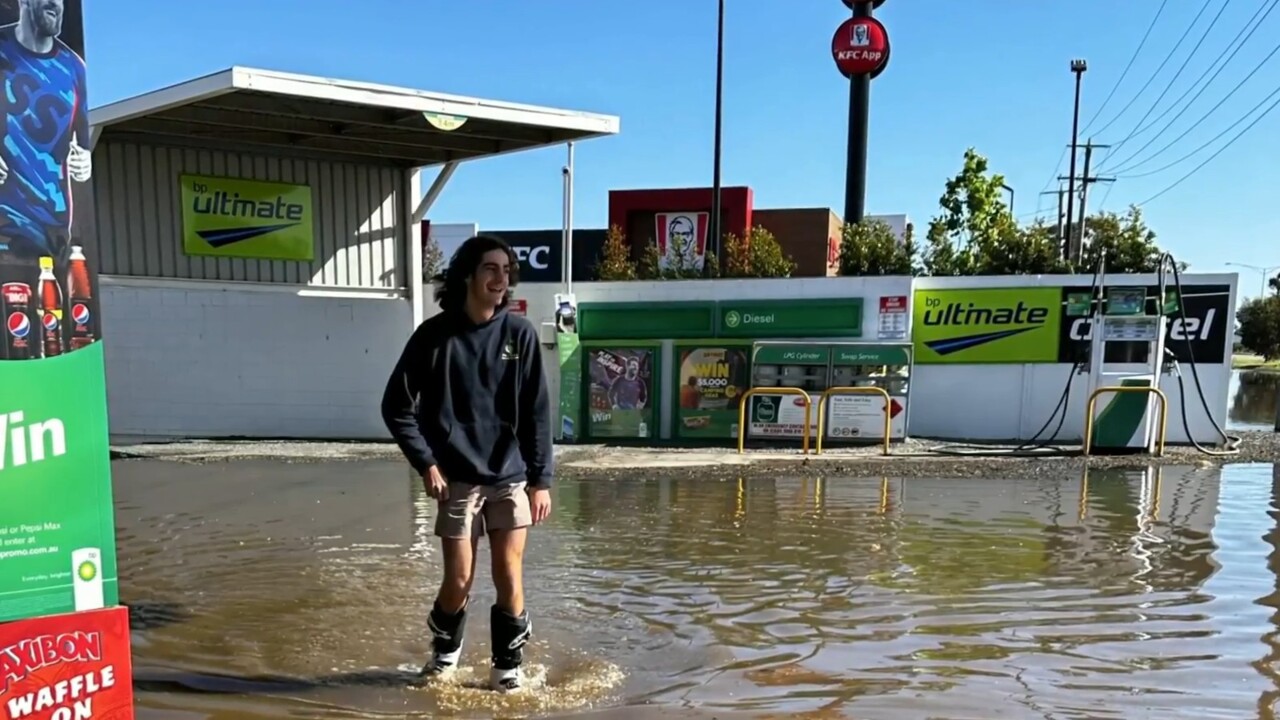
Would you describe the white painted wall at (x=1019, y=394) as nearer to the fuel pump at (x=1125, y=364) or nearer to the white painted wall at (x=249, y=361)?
the fuel pump at (x=1125, y=364)

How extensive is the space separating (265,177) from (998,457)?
35.6 ft

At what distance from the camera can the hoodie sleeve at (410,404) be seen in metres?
3.53

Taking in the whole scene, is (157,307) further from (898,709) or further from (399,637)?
(898,709)

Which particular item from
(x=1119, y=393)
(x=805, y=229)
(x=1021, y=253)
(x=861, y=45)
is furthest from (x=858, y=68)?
(x=1119, y=393)

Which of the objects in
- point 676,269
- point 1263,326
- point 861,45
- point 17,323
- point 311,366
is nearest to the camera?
point 17,323

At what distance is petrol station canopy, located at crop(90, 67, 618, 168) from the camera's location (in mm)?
9398

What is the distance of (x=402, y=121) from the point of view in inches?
431

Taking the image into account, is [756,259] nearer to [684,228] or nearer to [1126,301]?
[1126,301]

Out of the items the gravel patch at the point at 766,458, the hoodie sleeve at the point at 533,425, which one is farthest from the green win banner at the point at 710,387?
the hoodie sleeve at the point at 533,425

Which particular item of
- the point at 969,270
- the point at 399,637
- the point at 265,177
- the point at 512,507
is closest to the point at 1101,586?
the point at 512,507

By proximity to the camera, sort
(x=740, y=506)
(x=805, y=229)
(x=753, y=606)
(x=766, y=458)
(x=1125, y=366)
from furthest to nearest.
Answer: (x=805, y=229), (x=1125, y=366), (x=766, y=458), (x=740, y=506), (x=753, y=606)

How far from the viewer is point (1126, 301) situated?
11367 mm

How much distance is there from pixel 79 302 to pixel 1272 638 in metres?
5.30

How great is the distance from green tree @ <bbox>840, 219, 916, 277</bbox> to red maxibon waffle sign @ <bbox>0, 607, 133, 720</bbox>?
1258 centimetres
